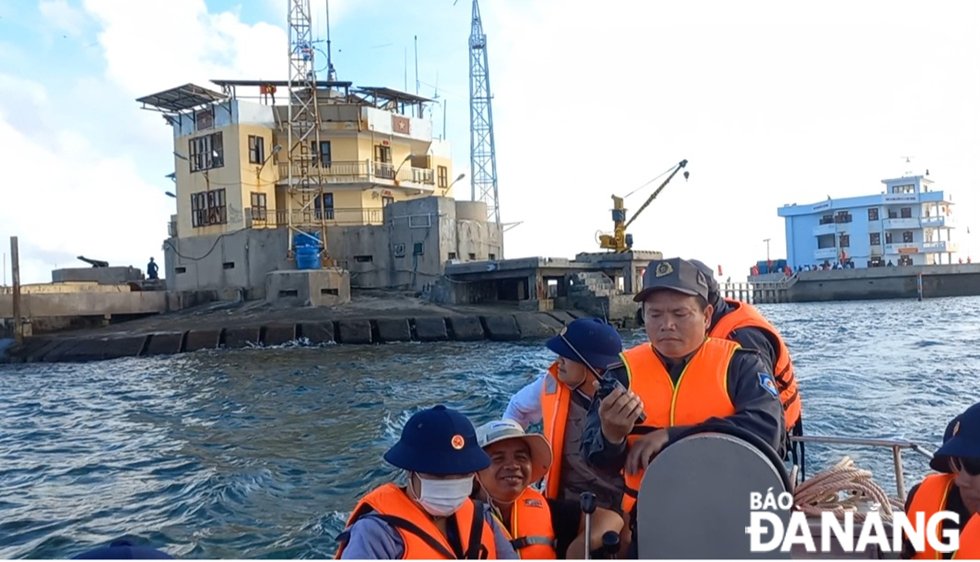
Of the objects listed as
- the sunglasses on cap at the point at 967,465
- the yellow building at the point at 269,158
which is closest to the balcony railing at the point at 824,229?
the yellow building at the point at 269,158

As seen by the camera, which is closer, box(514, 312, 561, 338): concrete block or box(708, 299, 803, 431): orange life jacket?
box(708, 299, 803, 431): orange life jacket

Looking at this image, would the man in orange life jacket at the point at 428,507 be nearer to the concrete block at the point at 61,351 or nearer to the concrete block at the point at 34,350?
the concrete block at the point at 61,351

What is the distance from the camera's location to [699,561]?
277 centimetres

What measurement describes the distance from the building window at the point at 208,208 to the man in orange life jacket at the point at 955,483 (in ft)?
138

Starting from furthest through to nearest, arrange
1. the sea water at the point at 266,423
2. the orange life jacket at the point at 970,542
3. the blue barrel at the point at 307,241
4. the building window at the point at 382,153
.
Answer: the building window at the point at 382,153
the blue barrel at the point at 307,241
the sea water at the point at 266,423
the orange life jacket at the point at 970,542

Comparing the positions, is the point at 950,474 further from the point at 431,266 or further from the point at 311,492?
the point at 431,266

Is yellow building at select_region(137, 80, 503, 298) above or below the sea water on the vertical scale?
above

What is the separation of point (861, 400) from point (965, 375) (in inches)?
180

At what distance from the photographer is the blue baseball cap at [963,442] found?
3.08m

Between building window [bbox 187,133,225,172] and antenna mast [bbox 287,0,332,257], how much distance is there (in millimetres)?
3919

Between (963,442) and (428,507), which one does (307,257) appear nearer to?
(428,507)

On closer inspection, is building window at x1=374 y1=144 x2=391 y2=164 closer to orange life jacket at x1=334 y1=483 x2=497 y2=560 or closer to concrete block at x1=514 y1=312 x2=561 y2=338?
concrete block at x1=514 y1=312 x2=561 y2=338

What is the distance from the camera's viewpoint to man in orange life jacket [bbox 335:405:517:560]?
3146 mm

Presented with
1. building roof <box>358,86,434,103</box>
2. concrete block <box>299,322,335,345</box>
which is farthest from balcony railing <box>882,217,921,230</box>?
concrete block <box>299,322,335,345</box>
